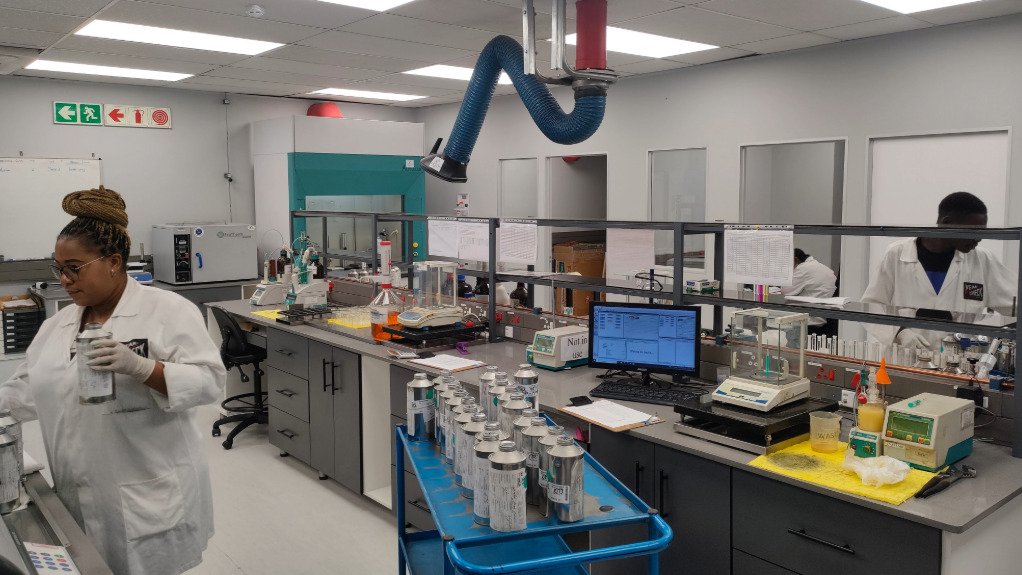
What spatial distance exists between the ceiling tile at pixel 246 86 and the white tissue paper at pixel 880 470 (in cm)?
599

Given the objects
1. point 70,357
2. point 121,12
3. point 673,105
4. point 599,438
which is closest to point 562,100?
point 673,105

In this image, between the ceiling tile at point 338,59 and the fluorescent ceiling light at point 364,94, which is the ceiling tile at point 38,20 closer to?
the ceiling tile at point 338,59

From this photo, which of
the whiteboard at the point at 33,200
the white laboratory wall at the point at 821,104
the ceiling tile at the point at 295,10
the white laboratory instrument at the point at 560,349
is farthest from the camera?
the whiteboard at the point at 33,200

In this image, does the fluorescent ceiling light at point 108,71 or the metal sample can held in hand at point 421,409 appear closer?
the metal sample can held in hand at point 421,409

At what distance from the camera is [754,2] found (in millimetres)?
3980

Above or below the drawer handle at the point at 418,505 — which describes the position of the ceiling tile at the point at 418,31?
above

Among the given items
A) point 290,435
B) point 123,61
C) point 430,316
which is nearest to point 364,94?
point 123,61

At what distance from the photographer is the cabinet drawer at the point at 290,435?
4070mm

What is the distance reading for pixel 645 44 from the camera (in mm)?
5137

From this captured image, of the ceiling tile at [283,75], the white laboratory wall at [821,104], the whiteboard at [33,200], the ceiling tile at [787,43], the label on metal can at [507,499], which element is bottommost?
the label on metal can at [507,499]

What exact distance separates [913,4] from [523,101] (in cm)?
227

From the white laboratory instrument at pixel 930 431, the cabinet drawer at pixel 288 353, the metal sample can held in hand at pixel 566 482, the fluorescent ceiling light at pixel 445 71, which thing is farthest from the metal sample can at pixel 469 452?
the fluorescent ceiling light at pixel 445 71

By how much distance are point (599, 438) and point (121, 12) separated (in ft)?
11.7

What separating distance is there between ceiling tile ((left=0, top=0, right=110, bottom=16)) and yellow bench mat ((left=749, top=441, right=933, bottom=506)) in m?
3.38
